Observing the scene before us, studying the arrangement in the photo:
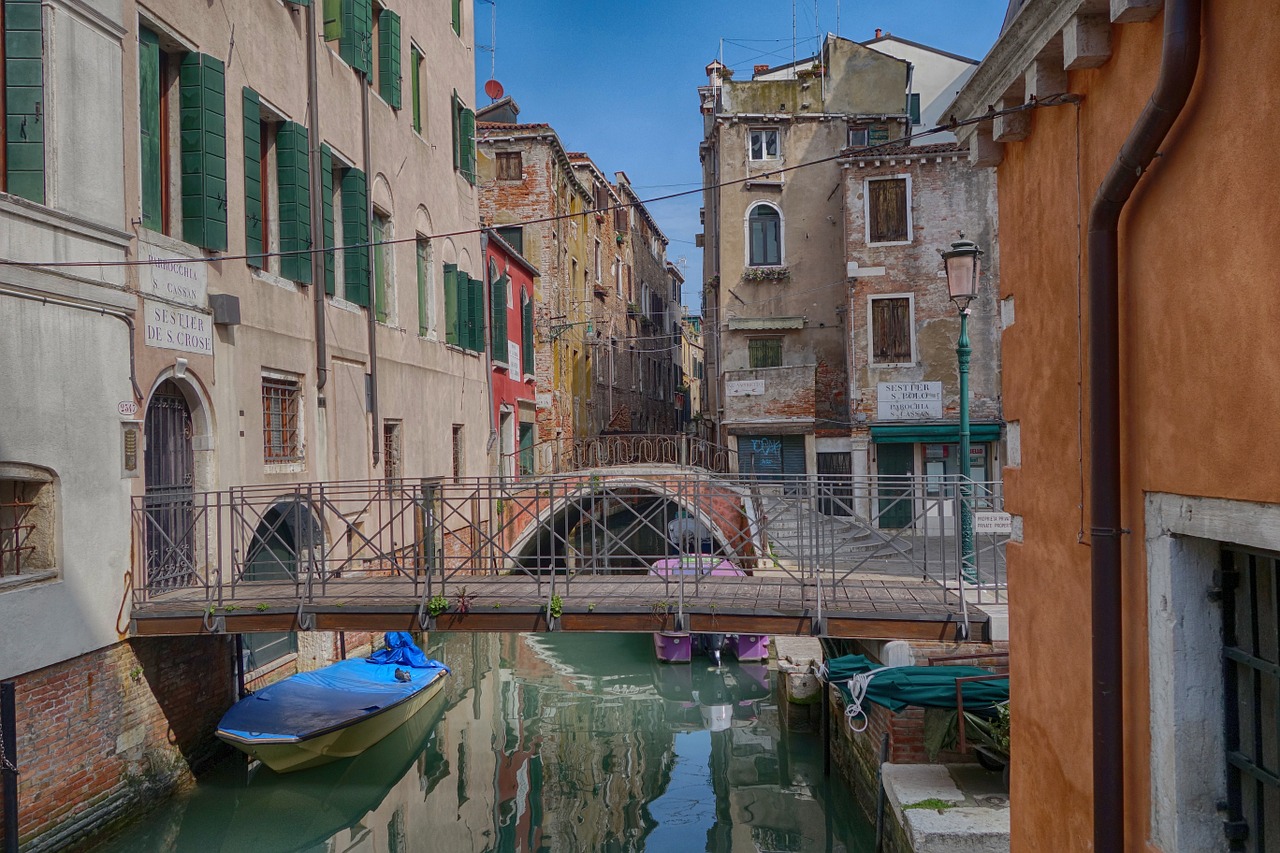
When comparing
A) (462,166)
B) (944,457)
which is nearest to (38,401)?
Result: (462,166)

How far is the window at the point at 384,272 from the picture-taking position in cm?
1510

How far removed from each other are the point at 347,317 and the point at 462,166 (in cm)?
654

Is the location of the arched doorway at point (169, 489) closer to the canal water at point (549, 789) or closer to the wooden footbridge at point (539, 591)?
the wooden footbridge at point (539, 591)

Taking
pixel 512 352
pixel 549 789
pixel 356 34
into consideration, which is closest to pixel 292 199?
pixel 356 34

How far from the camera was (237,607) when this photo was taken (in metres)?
9.52

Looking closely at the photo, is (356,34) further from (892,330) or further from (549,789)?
(892,330)

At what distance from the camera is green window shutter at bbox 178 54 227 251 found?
397 inches

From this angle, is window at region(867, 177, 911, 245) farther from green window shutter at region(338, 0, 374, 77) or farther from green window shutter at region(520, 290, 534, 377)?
green window shutter at region(338, 0, 374, 77)

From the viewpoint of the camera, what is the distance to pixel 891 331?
875 inches

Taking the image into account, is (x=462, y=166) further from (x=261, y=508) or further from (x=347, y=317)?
(x=261, y=508)

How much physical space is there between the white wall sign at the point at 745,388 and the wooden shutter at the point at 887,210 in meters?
3.85

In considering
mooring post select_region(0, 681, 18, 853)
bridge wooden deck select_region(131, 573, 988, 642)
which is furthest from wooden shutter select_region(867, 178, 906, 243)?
mooring post select_region(0, 681, 18, 853)

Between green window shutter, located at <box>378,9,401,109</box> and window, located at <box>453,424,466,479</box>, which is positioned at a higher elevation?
green window shutter, located at <box>378,9,401,109</box>

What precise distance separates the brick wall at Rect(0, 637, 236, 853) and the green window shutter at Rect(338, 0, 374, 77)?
303 inches
